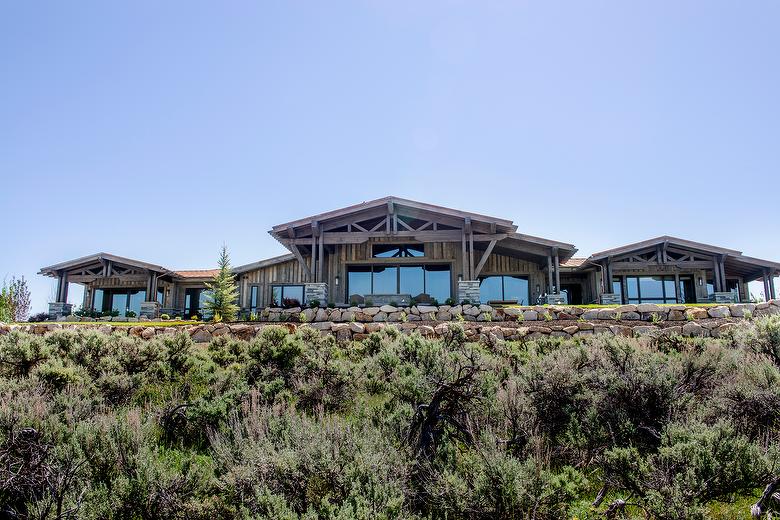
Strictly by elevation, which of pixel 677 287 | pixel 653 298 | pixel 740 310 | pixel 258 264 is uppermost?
pixel 258 264

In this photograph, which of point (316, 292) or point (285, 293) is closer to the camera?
point (316, 292)

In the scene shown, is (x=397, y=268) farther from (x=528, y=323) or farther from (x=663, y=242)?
(x=663, y=242)

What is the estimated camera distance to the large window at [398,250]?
58.7ft

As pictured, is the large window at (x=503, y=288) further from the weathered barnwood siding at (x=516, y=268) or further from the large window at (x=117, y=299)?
the large window at (x=117, y=299)

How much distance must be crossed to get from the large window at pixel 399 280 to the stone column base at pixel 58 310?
12.8m

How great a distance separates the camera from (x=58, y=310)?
1995 cm

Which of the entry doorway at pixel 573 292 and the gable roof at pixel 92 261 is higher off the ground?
the gable roof at pixel 92 261

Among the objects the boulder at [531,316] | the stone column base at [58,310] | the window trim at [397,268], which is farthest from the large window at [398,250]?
the stone column base at [58,310]

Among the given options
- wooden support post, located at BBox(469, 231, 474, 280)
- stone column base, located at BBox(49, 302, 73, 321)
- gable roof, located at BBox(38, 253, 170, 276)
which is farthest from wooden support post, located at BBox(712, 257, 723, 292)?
stone column base, located at BBox(49, 302, 73, 321)

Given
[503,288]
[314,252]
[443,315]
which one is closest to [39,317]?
[314,252]

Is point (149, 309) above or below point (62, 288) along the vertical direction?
below

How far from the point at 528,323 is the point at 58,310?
785 inches

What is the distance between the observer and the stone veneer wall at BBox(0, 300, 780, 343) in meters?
10.6

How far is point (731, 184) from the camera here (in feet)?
46.4
